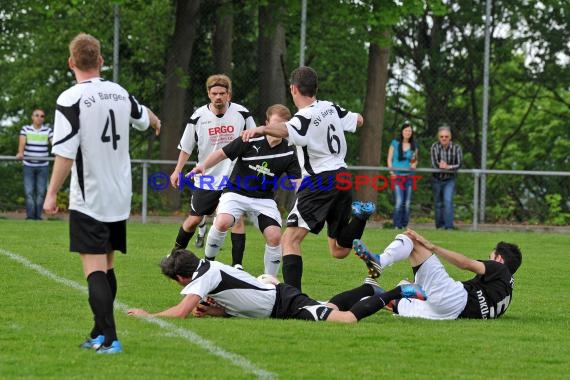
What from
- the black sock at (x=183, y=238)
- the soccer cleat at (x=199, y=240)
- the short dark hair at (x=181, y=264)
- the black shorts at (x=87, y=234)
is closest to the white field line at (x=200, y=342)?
the short dark hair at (x=181, y=264)

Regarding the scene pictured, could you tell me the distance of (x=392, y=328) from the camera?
9062 mm

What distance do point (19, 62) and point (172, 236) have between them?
16.2 meters

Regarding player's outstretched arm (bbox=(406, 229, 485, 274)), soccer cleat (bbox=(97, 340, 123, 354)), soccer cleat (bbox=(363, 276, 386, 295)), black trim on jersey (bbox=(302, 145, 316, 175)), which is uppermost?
black trim on jersey (bbox=(302, 145, 316, 175))

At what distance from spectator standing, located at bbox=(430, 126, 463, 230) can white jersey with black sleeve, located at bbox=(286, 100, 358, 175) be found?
399 inches

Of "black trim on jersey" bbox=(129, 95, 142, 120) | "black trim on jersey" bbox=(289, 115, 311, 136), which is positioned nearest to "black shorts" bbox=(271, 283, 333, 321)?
"black trim on jersey" bbox=(289, 115, 311, 136)

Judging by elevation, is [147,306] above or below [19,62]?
below

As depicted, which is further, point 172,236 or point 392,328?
point 172,236

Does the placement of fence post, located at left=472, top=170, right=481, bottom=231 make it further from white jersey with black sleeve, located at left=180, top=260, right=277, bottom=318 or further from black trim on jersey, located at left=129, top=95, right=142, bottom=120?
black trim on jersey, located at left=129, top=95, right=142, bottom=120

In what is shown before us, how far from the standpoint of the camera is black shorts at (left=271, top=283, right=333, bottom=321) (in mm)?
9250

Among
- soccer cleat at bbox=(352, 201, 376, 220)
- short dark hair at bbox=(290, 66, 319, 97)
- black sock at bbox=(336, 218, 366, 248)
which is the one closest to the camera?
short dark hair at bbox=(290, 66, 319, 97)

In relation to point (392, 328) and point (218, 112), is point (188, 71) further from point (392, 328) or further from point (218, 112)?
point (392, 328)

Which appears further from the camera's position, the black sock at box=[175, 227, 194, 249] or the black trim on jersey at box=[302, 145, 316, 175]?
the black sock at box=[175, 227, 194, 249]

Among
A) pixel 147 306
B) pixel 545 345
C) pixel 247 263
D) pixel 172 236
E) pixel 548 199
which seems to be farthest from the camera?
pixel 548 199

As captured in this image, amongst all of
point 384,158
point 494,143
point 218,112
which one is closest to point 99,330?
point 218,112
